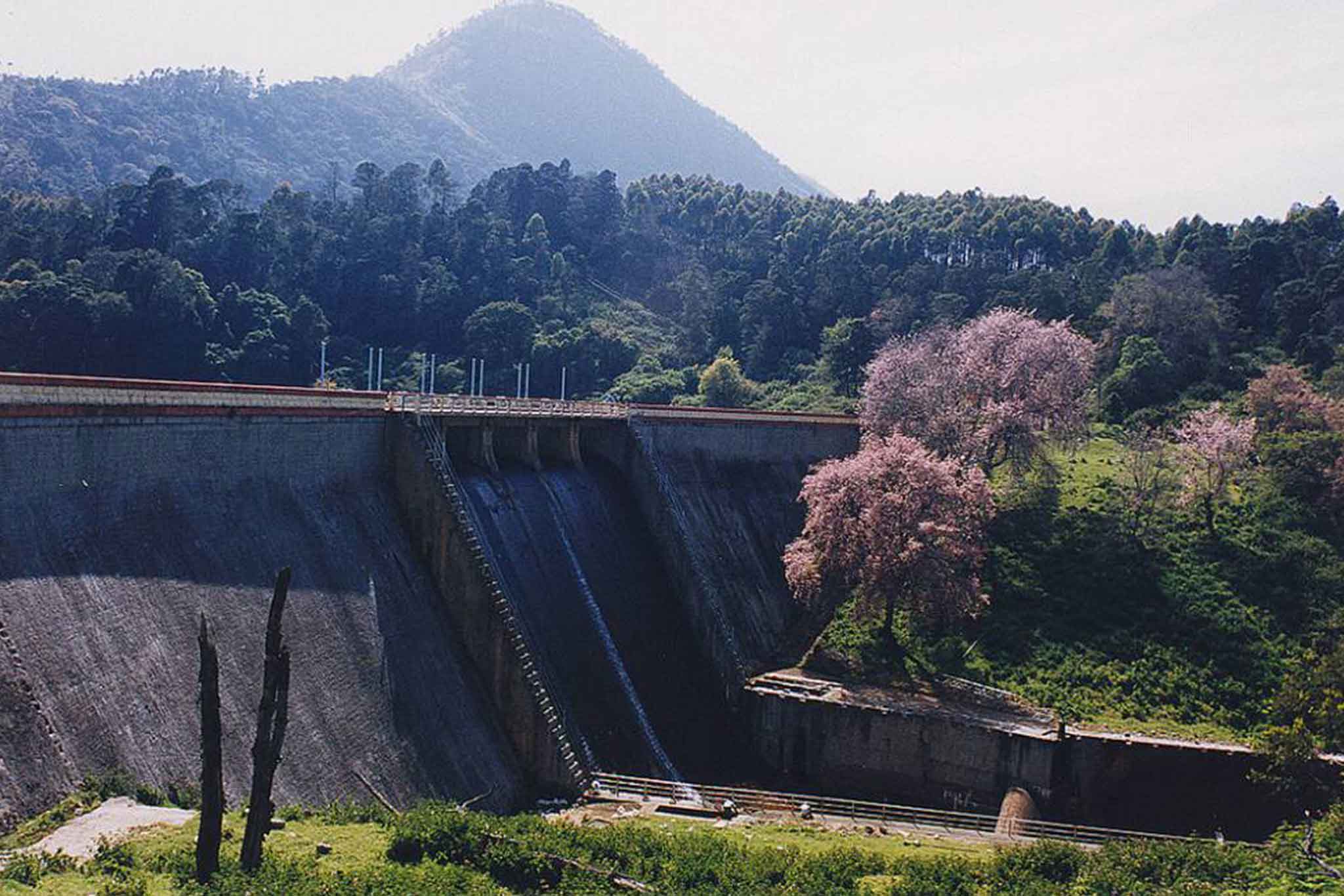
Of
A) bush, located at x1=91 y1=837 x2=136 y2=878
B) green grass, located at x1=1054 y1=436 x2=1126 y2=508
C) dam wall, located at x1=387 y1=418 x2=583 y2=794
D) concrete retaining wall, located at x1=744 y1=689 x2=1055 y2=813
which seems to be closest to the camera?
bush, located at x1=91 y1=837 x2=136 y2=878

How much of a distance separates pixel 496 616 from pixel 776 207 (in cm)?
12153

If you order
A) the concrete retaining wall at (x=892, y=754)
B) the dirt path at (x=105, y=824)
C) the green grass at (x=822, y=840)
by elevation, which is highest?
the dirt path at (x=105, y=824)

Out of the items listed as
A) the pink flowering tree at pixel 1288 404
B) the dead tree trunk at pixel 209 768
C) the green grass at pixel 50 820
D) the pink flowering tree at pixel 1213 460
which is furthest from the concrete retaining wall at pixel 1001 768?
the pink flowering tree at pixel 1288 404

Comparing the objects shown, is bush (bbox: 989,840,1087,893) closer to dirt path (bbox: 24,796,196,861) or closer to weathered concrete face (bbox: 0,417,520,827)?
weathered concrete face (bbox: 0,417,520,827)

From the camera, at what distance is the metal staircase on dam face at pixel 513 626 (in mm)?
31266

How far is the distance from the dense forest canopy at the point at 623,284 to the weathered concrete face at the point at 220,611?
62.7 meters

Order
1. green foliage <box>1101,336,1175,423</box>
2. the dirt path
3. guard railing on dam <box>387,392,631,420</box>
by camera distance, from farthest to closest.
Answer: green foliage <box>1101,336,1175,423</box>
guard railing on dam <box>387,392,631,420</box>
the dirt path

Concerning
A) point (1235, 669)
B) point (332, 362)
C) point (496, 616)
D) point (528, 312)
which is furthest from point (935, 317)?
point (496, 616)

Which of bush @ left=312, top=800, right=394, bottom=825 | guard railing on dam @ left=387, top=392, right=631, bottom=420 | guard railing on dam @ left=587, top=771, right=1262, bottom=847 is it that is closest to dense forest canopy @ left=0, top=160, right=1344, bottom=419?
guard railing on dam @ left=387, top=392, right=631, bottom=420

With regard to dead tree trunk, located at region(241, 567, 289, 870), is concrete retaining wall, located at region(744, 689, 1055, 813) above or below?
below

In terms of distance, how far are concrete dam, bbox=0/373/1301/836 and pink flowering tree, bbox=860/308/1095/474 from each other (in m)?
12.6

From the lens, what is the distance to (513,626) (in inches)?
1282

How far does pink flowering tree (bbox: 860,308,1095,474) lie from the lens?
61000mm

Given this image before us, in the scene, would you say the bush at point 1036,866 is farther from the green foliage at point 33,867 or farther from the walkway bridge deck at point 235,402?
the walkway bridge deck at point 235,402
